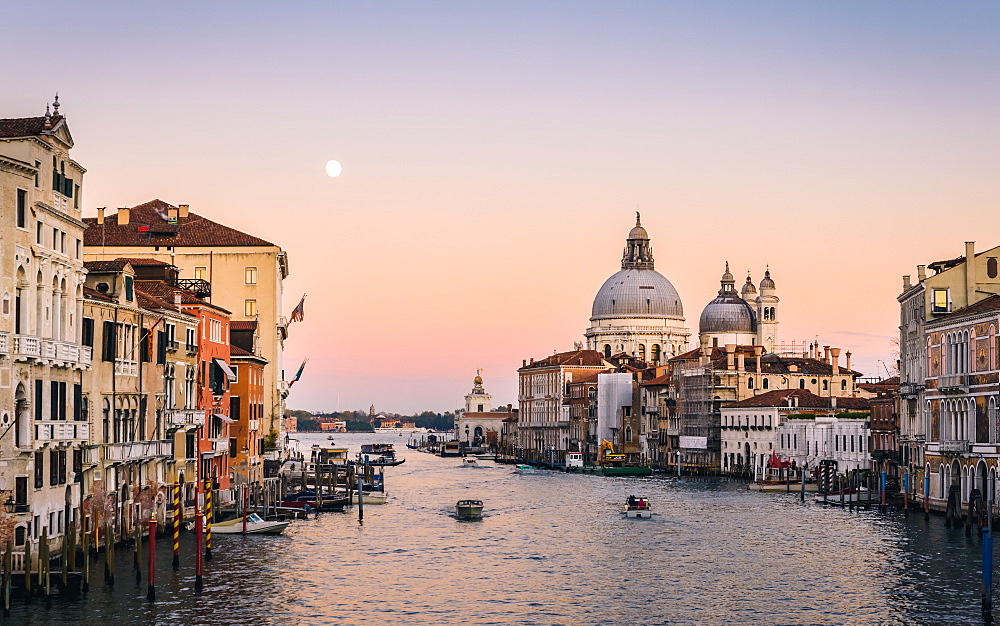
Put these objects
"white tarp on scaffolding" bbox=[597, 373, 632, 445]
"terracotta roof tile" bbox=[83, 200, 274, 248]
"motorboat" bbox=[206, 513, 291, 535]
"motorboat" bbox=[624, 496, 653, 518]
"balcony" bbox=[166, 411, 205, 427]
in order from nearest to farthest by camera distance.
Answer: "balcony" bbox=[166, 411, 205, 427]
"motorboat" bbox=[206, 513, 291, 535]
"motorboat" bbox=[624, 496, 653, 518]
"terracotta roof tile" bbox=[83, 200, 274, 248]
"white tarp on scaffolding" bbox=[597, 373, 632, 445]

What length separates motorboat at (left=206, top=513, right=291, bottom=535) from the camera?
148ft

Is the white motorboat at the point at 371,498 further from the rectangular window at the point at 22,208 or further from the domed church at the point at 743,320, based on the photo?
the domed church at the point at 743,320

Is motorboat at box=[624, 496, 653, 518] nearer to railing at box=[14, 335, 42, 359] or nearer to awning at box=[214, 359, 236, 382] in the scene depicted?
awning at box=[214, 359, 236, 382]

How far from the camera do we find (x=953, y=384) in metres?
48.0

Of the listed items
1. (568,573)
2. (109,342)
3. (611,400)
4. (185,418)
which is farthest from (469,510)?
(611,400)

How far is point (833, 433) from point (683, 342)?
72.3 meters

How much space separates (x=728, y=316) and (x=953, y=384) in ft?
306

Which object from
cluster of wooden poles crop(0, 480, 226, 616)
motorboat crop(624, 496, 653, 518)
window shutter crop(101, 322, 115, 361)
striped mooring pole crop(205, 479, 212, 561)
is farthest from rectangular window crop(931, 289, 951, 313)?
window shutter crop(101, 322, 115, 361)

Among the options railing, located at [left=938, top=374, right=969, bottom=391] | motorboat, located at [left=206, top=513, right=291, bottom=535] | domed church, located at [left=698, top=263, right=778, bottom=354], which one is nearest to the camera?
motorboat, located at [left=206, top=513, right=291, bottom=535]

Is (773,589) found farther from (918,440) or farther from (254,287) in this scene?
(254,287)

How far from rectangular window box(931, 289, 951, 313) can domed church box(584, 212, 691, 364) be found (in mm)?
96451

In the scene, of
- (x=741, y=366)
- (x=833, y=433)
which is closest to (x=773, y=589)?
(x=833, y=433)

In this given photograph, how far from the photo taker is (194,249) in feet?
222

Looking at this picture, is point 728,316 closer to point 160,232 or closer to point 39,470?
point 160,232
